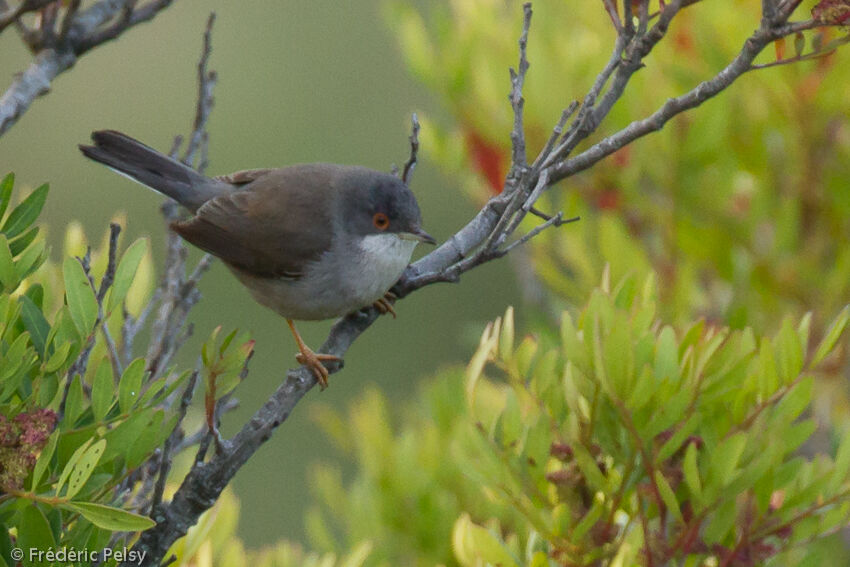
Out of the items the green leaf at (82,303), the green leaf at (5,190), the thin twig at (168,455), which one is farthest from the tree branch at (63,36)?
the thin twig at (168,455)

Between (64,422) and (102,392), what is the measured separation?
0.29 ft

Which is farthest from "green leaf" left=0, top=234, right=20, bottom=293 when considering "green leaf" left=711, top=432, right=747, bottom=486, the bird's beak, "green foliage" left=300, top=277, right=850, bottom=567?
the bird's beak

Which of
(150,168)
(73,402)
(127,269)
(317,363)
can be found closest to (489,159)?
(317,363)

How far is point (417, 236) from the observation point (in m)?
3.57

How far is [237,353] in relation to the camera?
6.02 feet

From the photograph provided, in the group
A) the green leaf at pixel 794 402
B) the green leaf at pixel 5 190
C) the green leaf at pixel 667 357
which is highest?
the green leaf at pixel 5 190

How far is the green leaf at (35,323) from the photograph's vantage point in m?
1.76

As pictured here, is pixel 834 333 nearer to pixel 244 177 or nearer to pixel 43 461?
pixel 43 461

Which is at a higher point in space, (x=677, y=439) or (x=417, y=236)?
(x=417, y=236)

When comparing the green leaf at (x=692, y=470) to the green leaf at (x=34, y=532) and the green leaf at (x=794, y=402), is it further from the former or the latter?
the green leaf at (x=34, y=532)

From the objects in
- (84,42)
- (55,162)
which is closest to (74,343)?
(84,42)

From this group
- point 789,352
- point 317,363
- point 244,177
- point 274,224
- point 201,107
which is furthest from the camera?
point 244,177

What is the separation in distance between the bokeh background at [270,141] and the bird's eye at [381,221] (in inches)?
181

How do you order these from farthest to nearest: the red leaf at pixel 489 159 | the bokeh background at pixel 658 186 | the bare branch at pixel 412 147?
the red leaf at pixel 489 159 → the bokeh background at pixel 658 186 → the bare branch at pixel 412 147
